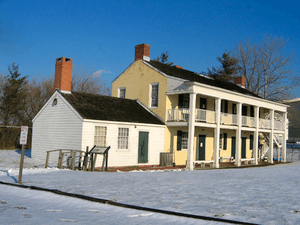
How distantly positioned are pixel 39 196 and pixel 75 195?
96 centimetres

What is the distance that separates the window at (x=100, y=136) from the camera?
17.2 metres

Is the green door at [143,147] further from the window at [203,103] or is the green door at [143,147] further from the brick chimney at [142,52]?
the brick chimney at [142,52]

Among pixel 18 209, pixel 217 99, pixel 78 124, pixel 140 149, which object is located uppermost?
pixel 217 99

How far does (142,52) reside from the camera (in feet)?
76.2

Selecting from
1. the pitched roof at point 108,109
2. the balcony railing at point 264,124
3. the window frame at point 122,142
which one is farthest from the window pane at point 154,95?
the balcony railing at point 264,124

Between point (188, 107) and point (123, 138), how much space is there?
5857 millimetres

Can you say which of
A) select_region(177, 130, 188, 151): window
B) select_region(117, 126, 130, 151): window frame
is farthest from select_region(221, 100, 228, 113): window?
select_region(117, 126, 130, 151): window frame

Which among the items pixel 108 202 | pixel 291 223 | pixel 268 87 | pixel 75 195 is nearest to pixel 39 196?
pixel 75 195

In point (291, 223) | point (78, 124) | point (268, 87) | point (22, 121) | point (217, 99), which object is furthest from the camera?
point (268, 87)

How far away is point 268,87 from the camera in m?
38.8

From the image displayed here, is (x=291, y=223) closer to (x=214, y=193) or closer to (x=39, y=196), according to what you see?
(x=214, y=193)

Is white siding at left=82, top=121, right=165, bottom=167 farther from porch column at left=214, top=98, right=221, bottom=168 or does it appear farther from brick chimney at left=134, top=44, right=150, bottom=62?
brick chimney at left=134, top=44, right=150, bottom=62

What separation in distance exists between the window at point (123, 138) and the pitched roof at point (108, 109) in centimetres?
64

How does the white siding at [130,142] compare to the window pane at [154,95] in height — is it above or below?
below
